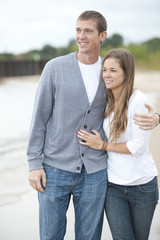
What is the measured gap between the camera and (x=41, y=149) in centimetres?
207

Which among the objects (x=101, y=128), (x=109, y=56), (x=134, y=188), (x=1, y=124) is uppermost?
(x=109, y=56)

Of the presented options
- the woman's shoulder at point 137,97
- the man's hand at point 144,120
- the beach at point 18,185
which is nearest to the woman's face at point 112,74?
the woman's shoulder at point 137,97

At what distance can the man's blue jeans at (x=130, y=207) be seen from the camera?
1.97m

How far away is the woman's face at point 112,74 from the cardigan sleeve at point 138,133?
143 mm

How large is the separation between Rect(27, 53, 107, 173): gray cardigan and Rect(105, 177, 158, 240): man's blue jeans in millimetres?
191

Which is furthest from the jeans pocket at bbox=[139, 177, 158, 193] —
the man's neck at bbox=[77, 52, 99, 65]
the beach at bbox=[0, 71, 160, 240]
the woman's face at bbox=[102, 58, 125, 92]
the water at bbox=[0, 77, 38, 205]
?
the water at bbox=[0, 77, 38, 205]

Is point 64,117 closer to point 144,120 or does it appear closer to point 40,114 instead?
point 40,114

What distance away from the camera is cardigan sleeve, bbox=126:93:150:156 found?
6.16 ft

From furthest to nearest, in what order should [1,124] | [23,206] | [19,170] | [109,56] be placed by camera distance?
[1,124]
[19,170]
[23,206]
[109,56]

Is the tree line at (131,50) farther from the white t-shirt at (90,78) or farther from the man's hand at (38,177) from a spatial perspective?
the man's hand at (38,177)

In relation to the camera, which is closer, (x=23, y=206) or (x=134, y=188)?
(x=134, y=188)

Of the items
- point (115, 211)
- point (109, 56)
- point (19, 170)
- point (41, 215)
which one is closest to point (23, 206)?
point (19, 170)

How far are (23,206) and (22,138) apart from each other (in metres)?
3.61

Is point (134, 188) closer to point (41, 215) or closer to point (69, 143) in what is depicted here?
point (69, 143)
